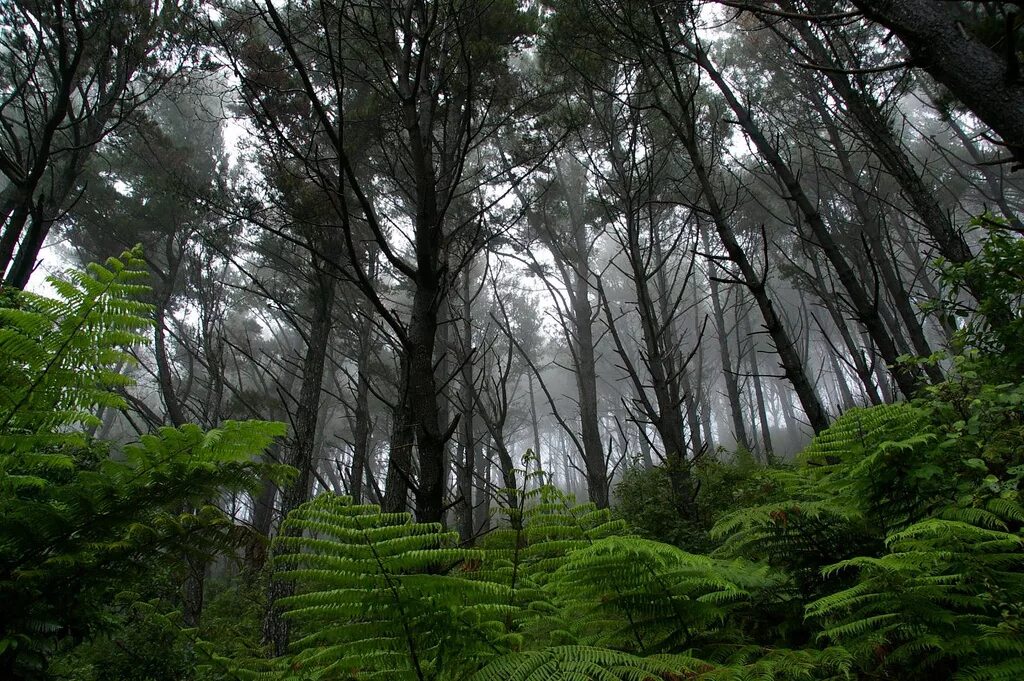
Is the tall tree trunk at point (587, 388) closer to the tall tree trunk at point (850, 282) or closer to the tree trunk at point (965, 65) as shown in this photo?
the tall tree trunk at point (850, 282)

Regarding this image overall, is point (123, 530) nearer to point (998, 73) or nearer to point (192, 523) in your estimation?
point (192, 523)

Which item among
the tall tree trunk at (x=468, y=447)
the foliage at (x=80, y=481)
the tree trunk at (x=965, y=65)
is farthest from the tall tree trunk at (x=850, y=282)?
the foliage at (x=80, y=481)

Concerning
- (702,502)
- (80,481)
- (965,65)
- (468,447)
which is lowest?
(80,481)

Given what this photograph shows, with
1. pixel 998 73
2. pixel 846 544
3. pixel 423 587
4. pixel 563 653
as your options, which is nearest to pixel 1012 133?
pixel 998 73

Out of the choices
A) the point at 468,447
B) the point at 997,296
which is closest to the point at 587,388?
the point at 468,447

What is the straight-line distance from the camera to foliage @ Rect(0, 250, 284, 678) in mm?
1345

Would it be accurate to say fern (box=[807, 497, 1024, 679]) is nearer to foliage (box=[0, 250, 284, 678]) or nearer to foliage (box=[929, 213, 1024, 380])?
foliage (box=[0, 250, 284, 678])

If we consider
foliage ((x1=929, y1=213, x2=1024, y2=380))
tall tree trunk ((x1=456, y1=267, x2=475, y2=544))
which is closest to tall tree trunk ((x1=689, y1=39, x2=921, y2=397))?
foliage ((x1=929, y1=213, x2=1024, y2=380))

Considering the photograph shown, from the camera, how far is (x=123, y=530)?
154 centimetres

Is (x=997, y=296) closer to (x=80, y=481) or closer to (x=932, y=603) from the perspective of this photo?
(x=932, y=603)

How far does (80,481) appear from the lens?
150 centimetres

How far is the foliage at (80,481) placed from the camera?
1.34m

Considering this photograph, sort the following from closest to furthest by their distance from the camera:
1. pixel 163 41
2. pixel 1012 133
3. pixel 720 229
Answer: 1. pixel 1012 133
2. pixel 720 229
3. pixel 163 41

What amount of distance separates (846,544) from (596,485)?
3.31 m
